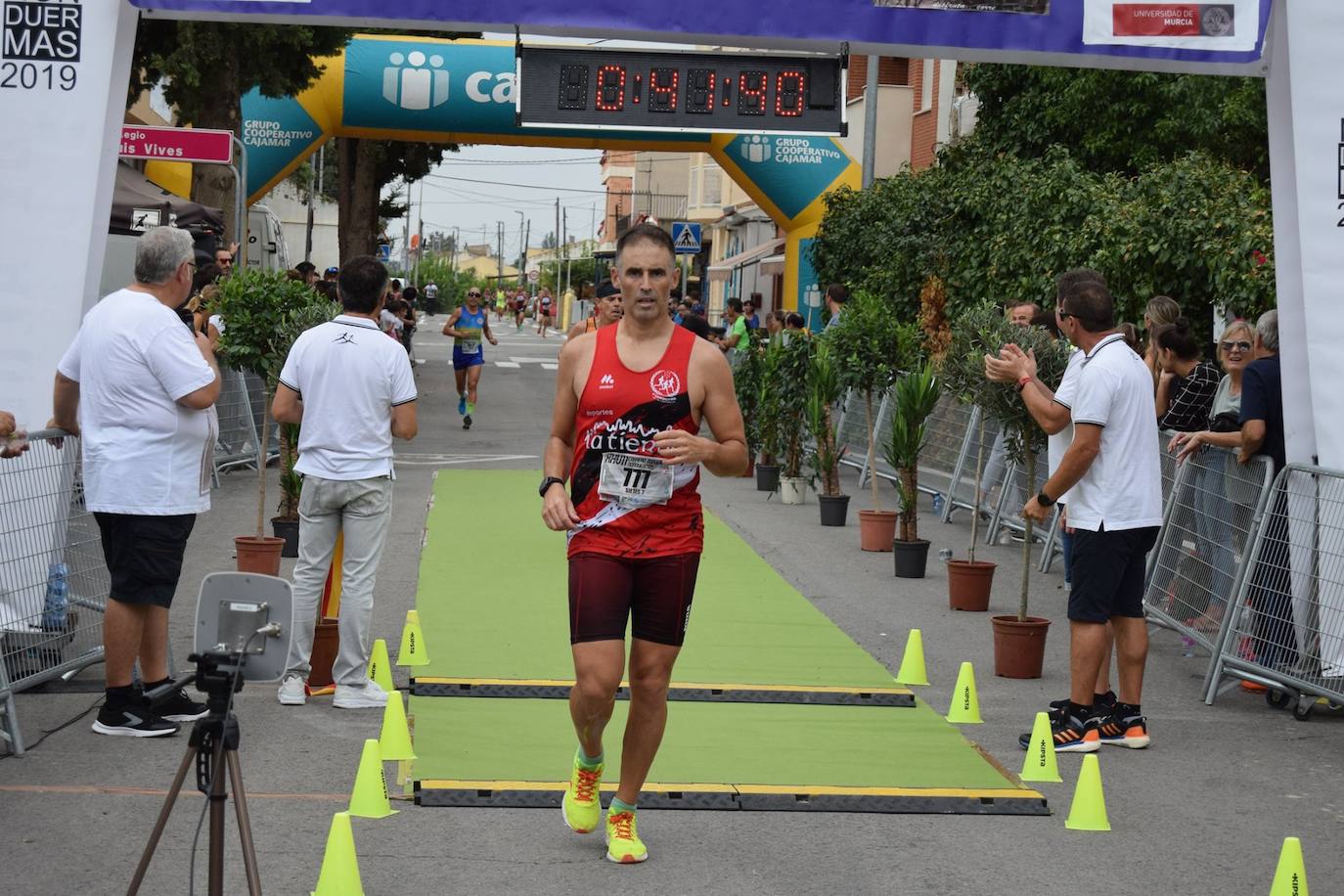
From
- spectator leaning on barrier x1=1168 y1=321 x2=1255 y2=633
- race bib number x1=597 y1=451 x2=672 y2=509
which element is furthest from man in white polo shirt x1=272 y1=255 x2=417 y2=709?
spectator leaning on barrier x1=1168 y1=321 x2=1255 y2=633

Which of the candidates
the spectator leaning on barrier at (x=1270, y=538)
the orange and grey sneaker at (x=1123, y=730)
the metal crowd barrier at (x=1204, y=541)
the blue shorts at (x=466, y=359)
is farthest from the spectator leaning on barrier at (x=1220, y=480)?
the blue shorts at (x=466, y=359)

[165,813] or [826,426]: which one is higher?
[826,426]

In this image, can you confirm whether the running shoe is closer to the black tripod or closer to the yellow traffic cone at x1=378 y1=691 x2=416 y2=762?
the yellow traffic cone at x1=378 y1=691 x2=416 y2=762

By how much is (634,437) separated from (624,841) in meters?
1.34

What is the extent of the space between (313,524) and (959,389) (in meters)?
4.11

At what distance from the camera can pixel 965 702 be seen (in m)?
8.04

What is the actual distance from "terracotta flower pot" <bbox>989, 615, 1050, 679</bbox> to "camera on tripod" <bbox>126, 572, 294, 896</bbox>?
5.43 meters

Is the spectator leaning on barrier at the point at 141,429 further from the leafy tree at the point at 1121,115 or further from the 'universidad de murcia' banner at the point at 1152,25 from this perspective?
the leafy tree at the point at 1121,115

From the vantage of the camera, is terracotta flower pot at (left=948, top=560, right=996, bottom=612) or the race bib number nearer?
the race bib number

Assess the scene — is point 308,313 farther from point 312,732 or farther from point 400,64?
point 400,64

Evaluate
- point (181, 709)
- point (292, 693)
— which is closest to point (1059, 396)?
point (292, 693)

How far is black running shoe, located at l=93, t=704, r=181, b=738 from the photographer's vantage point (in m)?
7.16

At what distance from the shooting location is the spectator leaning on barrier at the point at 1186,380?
10523 mm

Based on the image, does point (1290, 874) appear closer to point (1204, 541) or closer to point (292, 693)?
point (1204, 541)
